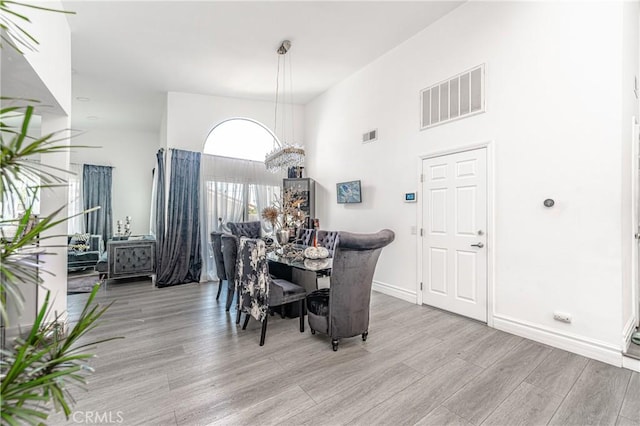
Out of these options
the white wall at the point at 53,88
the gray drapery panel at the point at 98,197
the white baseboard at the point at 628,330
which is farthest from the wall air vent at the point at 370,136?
the gray drapery panel at the point at 98,197

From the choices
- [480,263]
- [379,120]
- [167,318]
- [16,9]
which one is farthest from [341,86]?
[167,318]

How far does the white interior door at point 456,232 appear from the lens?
3283 millimetres

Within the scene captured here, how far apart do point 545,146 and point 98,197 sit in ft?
29.5

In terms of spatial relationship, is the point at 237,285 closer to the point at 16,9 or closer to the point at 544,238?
the point at 16,9

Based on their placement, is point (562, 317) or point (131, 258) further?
point (131, 258)

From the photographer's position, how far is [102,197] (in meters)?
7.26

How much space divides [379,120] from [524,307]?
3186 millimetres

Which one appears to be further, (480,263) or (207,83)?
(207,83)

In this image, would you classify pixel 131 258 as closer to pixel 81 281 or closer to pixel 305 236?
pixel 81 281

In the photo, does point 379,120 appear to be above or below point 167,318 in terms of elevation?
above

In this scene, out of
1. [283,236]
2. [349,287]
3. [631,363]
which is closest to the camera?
[631,363]

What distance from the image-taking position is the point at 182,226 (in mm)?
5270

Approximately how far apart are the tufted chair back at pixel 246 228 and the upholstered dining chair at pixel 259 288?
2104 mm

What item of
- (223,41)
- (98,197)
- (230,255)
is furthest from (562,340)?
(98,197)
